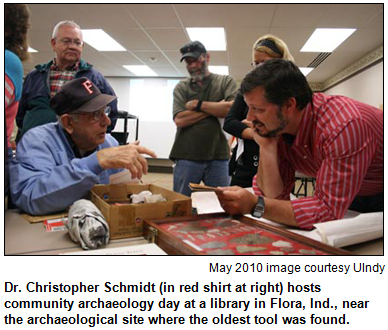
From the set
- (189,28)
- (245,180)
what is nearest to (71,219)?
(245,180)

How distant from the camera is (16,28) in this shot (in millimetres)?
1060

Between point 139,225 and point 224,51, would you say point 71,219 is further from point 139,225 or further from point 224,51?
point 224,51

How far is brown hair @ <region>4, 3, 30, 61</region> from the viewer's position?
103 cm

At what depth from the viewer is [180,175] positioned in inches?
75.4

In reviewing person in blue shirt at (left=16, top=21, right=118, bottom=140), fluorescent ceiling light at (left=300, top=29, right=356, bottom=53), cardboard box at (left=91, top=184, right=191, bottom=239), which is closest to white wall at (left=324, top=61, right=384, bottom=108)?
fluorescent ceiling light at (left=300, top=29, right=356, bottom=53)

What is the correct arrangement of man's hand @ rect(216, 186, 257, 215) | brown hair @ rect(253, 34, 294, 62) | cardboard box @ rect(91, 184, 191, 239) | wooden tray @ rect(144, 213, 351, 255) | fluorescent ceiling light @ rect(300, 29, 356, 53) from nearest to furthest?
wooden tray @ rect(144, 213, 351, 255) → cardboard box @ rect(91, 184, 191, 239) → man's hand @ rect(216, 186, 257, 215) → brown hair @ rect(253, 34, 294, 62) → fluorescent ceiling light @ rect(300, 29, 356, 53)

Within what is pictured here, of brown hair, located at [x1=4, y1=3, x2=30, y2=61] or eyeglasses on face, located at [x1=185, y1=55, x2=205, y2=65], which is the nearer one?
brown hair, located at [x1=4, y1=3, x2=30, y2=61]

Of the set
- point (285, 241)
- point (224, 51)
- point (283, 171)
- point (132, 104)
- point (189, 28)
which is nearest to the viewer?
point (285, 241)

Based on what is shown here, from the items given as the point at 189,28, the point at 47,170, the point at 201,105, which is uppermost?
the point at 189,28

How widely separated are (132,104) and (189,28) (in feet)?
13.7

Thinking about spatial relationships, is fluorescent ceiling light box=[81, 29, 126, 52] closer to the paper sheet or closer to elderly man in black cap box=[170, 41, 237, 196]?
elderly man in black cap box=[170, 41, 237, 196]

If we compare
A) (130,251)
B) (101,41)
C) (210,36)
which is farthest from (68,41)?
A: (101,41)

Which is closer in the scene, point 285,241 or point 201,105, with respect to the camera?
point 285,241

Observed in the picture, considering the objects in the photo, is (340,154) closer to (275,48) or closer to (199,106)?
(275,48)
